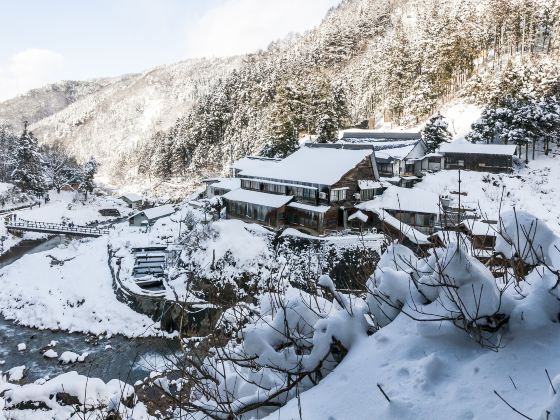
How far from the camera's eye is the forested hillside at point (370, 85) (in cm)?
4819

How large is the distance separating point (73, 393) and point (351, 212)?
68.7ft

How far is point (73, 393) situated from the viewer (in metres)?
9.55

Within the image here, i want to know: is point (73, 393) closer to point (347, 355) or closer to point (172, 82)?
point (347, 355)

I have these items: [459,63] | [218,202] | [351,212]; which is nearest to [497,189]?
[351,212]

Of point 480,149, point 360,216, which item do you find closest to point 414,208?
point 360,216

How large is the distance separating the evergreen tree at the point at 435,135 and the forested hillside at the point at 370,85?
791cm

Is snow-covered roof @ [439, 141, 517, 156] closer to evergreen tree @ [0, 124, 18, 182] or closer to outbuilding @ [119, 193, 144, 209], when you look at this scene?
outbuilding @ [119, 193, 144, 209]

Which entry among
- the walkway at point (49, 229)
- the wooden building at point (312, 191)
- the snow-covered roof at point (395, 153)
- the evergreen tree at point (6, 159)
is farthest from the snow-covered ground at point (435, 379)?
the evergreen tree at point (6, 159)

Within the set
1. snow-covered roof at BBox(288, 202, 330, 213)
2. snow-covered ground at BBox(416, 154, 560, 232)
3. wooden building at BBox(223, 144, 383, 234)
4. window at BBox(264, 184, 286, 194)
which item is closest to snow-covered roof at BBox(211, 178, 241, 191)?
wooden building at BBox(223, 144, 383, 234)

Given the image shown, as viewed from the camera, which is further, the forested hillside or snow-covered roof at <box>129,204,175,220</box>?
the forested hillside

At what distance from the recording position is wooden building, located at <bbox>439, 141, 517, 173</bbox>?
34.4m

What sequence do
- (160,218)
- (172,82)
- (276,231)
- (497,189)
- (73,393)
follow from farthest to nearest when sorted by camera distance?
(172,82)
(160,218)
(497,189)
(276,231)
(73,393)

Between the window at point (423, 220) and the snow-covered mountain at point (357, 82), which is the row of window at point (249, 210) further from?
the snow-covered mountain at point (357, 82)

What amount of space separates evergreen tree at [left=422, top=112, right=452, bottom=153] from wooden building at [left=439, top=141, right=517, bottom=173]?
3.35m
